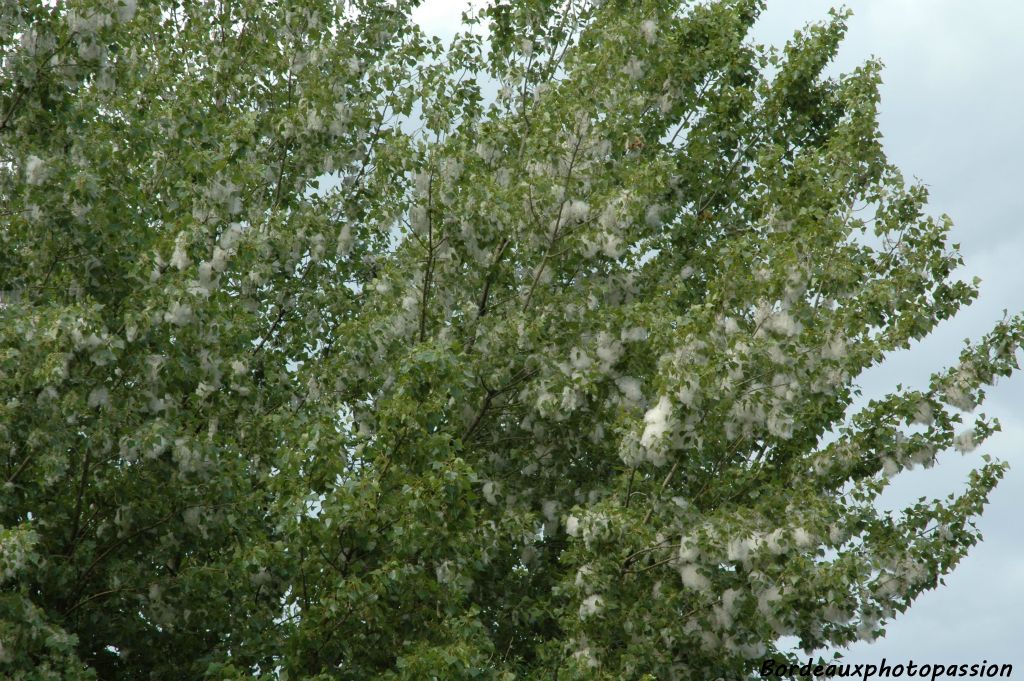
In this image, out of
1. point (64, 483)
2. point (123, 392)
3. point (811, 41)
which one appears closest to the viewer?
point (123, 392)

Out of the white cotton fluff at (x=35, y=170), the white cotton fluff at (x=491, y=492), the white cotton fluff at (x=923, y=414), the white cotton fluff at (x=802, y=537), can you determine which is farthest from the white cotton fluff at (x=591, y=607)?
the white cotton fluff at (x=35, y=170)

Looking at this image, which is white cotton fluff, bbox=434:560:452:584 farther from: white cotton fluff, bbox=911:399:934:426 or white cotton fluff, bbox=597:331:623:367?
white cotton fluff, bbox=911:399:934:426

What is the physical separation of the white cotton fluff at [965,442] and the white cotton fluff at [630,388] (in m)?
3.00

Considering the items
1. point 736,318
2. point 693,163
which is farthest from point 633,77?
point 736,318

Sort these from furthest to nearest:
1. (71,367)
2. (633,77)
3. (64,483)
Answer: (633,77)
(64,483)
(71,367)

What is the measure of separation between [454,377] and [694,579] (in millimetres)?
2258

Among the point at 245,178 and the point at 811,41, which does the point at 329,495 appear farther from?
the point at 811,41

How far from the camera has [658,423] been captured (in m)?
9.12

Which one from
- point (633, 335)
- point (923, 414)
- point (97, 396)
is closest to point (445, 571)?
point (633, 335)

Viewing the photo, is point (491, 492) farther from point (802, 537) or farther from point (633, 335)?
point (802, 537)

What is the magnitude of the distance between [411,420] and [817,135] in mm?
7499

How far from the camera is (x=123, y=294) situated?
10.1m

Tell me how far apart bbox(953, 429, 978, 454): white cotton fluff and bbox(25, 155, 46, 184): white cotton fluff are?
313 inches

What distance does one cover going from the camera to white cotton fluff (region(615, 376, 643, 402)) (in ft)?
34.1
